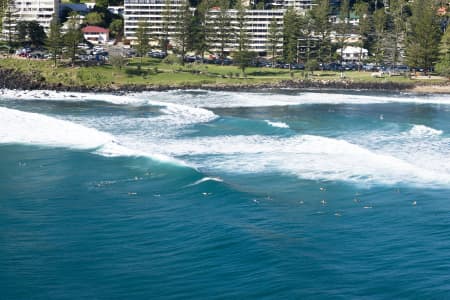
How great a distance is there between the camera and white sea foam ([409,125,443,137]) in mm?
51531

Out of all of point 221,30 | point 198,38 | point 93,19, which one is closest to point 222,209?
point 198,38

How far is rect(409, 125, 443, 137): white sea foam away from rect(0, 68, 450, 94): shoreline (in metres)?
32.3

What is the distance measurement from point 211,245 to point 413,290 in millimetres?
7259

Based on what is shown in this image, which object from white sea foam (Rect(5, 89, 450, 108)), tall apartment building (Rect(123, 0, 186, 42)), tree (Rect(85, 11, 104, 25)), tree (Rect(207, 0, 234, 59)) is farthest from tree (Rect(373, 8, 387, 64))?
tree (Rect(85, 11, 104, 25))

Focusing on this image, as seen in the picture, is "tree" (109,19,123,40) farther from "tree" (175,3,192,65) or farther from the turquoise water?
the turquoise water

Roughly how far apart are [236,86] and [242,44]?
607 inches

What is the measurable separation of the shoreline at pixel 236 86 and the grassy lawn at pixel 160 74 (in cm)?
140

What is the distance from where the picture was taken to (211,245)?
2667cm

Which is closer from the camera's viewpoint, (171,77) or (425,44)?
(171,77)

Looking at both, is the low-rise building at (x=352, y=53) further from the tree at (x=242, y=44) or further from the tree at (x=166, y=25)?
the tree at (x=166, y=25)

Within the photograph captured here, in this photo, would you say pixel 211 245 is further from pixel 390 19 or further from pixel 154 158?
pixel 390 19

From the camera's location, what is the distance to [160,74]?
300 feet

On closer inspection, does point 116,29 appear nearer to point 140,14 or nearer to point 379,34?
point 140,14

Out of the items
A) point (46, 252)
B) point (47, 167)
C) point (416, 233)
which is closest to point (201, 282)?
point (46, 252)
